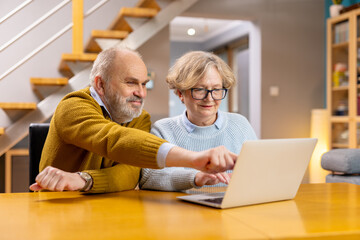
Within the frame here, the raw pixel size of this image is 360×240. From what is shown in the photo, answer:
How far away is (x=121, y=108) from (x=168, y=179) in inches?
14.4

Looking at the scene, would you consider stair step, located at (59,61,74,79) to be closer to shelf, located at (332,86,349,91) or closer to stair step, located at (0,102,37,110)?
stair step, located at (0,102,37,110)

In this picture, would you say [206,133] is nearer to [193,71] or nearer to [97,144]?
[193,71]

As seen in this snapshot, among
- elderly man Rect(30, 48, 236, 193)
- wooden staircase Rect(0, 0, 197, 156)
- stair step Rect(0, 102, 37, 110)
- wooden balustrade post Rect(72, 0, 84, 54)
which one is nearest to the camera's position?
elderly man Rect(30, 48, 236, 193)

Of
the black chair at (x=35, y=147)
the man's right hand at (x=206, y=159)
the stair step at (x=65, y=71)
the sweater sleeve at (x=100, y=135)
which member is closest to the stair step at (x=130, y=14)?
the stair step at (x=65, y=71)

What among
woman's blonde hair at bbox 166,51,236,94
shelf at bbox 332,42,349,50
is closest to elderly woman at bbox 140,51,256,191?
woman's blonde hair at bbox 166,51,236,94

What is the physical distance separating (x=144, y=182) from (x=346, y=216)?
72 centimetres

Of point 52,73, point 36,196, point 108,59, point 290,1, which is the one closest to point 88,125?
point 36,196

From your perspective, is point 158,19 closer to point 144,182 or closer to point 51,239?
point 144,182

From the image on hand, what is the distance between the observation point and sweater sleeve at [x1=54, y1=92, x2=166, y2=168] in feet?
3.94

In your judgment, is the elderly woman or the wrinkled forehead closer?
the wrinkled forehead

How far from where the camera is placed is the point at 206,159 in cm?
107

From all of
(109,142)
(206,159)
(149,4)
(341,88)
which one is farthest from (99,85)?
(341,88)

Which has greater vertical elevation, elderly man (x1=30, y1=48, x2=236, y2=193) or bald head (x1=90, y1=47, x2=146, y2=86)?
bald head (x1=90, y1=47, x2=146, y2=86)

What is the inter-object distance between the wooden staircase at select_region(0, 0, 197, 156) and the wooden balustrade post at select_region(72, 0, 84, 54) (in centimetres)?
4
